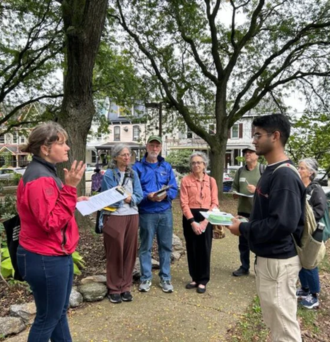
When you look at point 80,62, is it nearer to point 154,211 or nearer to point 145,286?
point 154,211

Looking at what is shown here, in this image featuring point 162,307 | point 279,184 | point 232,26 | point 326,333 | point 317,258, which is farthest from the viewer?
point 232,26

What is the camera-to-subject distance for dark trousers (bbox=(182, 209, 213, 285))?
3.85 m

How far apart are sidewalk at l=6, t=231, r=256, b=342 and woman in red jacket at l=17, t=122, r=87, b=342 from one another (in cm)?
103

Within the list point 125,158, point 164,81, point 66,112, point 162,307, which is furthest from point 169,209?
point 164,81

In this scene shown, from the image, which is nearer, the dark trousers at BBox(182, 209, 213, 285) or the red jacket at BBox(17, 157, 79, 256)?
the red jacket at BBox(17, 157, 79, 256)

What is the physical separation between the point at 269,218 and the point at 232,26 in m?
12.0

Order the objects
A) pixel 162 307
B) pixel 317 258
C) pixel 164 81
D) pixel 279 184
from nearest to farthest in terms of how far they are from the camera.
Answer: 1. pixel 279 184
2. pixel 317 258
3. pixel 162 307
4. pixel 164 81

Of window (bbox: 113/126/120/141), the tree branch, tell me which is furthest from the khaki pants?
window (bbox: 113/126/120/141)

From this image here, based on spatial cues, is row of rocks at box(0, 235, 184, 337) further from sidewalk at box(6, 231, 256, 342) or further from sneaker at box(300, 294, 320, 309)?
sneaker at box(300, 294, 320, 309)

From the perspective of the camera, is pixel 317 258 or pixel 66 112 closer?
pixel 317 258

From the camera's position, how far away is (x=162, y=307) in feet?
11.1

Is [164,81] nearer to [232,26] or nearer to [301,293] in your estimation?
[232,26]

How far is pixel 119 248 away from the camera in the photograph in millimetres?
3477

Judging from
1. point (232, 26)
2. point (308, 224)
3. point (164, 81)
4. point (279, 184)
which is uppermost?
point (232, 26)
